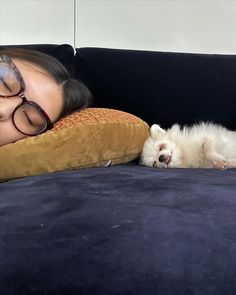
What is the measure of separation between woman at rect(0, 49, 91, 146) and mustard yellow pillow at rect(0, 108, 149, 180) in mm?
41

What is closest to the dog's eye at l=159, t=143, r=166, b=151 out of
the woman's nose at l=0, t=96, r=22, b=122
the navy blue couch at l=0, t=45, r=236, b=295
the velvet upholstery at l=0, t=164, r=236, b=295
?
the navy blue couch at l=0, t=45, r=236, b=295

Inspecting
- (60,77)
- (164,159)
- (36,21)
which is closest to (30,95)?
(60,77)

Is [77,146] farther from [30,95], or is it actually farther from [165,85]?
[165,85]

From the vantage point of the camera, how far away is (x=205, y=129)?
171 cm

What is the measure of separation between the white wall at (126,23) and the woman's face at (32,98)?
3.62 feet

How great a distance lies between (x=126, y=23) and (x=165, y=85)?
0.72 m

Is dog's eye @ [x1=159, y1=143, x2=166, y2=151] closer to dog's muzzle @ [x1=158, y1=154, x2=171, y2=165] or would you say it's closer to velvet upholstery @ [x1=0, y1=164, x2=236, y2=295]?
dog's muzzle @ [x1=158, y1=154, x2=171, y2=165]

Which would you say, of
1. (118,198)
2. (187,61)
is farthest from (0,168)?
(187,61)

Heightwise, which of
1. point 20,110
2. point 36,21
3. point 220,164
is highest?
point 36,21

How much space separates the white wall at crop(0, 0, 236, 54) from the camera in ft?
7.80

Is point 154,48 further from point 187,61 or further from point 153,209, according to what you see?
point 153,209

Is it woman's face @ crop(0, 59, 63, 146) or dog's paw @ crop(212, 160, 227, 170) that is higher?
woman's face @ crop(0, 59, 63, 146)

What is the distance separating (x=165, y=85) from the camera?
1804 millimetres

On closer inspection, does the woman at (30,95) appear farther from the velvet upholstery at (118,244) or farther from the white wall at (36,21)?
the white wall at (36,21)
